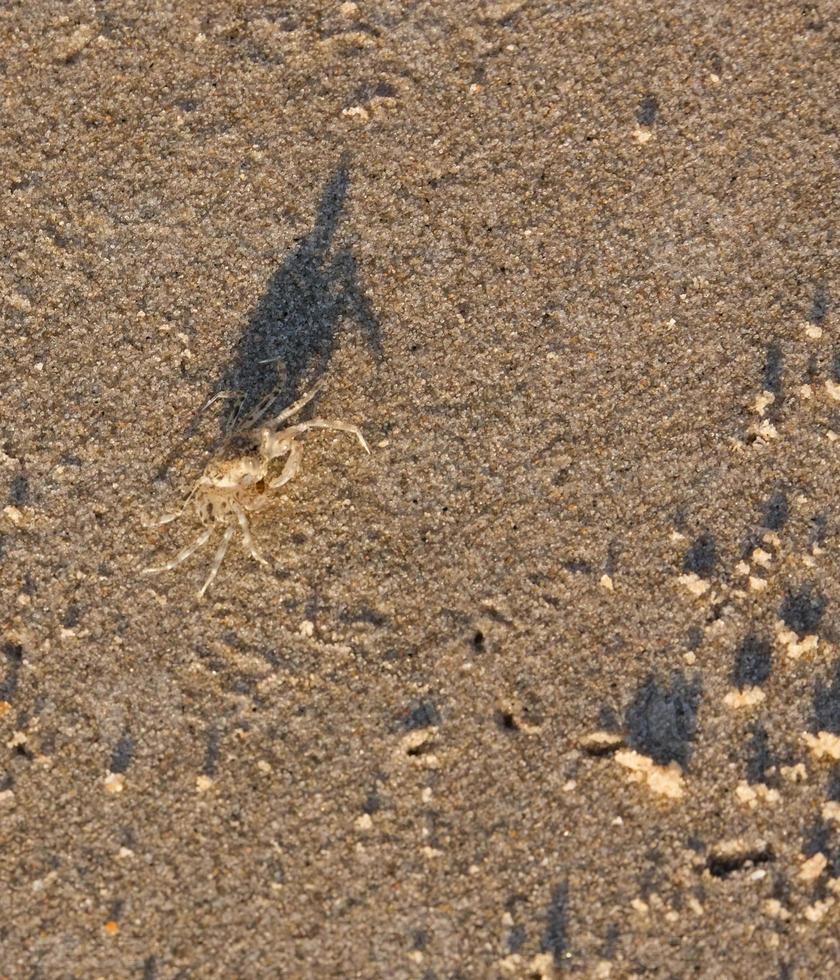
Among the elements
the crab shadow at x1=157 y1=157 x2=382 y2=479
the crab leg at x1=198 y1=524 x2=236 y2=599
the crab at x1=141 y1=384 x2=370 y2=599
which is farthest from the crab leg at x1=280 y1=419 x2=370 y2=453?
the crab leg at x1=198 y1=524 x2=236 y2=599

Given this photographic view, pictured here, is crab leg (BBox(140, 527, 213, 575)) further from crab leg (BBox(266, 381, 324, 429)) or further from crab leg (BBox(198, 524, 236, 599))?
crab leg (BBox(266, 381, 324, 429))

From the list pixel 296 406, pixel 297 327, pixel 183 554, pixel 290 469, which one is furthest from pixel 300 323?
pixel 183 554

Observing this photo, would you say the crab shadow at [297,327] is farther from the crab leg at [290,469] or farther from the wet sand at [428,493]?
the crab leg at [290,469]

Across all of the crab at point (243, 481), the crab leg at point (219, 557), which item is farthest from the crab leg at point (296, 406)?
the crab leg at point (219, 557)

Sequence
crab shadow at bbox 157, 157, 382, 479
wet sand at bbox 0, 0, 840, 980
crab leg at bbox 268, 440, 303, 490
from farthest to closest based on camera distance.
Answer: crab shadow at bbox 157, 157, 382, 479, crab leg at bbox 268, 440, 303, 490, wet sand at bbox 0, 0, 840, 980

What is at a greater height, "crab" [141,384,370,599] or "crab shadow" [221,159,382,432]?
"crab shadow" [221,159,382,432]

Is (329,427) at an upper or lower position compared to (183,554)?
upper

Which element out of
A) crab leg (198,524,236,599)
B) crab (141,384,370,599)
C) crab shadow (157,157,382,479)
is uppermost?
crab shadow (157,157,382,479)

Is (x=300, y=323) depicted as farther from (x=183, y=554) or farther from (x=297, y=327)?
(x=183, y=554)
